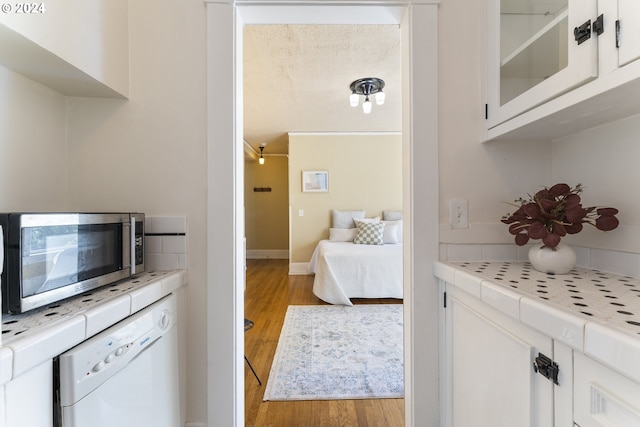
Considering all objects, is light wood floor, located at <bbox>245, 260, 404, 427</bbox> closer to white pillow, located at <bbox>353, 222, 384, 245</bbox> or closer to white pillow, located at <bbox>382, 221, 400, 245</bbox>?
white pillow, located at <bbox>353, 222, 384, 245</bbox>

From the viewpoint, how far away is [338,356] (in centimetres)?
204

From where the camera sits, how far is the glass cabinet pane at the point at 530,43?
862 millimetres

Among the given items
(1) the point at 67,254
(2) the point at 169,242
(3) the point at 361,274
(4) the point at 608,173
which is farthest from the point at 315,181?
(1) the point at 67,254

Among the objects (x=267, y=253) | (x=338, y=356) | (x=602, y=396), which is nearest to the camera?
(x=602, y=396)

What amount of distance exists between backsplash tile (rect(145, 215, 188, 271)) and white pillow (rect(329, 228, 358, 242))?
3562 mm

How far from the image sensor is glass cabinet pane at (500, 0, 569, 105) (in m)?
0.86

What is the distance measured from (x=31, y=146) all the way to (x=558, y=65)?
182 cm

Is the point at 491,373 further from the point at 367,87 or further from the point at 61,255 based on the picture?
the point at 367,87

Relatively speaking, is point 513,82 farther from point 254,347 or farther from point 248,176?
point 248,176

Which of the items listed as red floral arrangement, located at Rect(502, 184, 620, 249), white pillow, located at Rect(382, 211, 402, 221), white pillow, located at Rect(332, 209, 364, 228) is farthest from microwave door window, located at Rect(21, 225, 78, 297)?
white pillow, located at Rect(382, 211, 402, 221)

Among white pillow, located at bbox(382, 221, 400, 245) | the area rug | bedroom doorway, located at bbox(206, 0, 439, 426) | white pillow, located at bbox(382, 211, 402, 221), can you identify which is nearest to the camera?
bedroom doorway, located at bbox(206, 0, 439, 426)

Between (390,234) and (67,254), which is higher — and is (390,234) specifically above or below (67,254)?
below

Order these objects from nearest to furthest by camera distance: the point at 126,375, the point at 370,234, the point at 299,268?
the point at 126,375
the point at 370,234
the point at 299,268

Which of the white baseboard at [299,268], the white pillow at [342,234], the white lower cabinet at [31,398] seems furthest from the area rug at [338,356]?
the white baseboard at [299,268]
